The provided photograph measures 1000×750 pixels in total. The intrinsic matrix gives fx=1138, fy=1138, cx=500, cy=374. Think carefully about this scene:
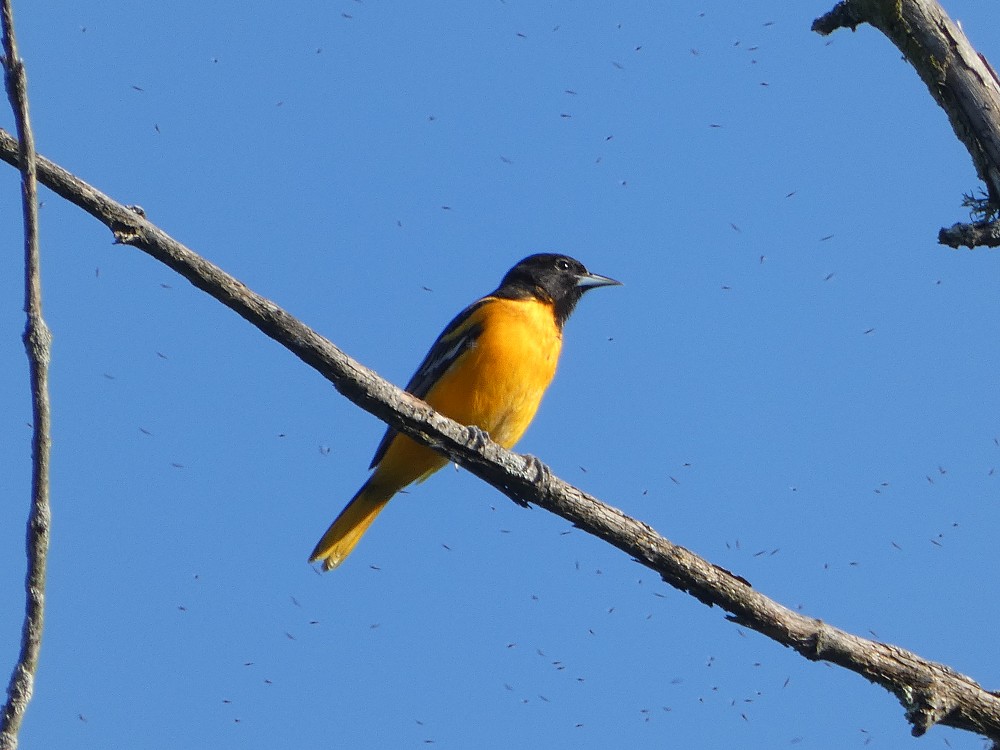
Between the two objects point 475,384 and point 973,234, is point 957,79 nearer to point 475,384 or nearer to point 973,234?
point 973,234

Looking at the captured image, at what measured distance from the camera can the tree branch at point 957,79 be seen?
5.06m

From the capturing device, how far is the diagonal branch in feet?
15.4

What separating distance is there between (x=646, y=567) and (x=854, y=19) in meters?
2.78

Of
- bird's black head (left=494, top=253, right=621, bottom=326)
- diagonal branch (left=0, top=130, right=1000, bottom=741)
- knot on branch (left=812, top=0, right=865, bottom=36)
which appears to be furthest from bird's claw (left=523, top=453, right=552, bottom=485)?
bird's black head (left=494, top=253, right=621, bottom=326)

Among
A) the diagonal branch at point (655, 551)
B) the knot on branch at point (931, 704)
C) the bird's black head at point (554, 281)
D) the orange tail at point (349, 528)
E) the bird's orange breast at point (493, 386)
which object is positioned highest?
the bird's black head at point (554, 281)

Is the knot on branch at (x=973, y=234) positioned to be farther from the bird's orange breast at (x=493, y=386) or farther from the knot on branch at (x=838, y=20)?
the bird's orange breast at (x=493, y=386)

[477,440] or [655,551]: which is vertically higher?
[477,440]

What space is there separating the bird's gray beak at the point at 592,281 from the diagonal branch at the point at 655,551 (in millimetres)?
3523

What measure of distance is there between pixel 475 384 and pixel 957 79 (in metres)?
3.46

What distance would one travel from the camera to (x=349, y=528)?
7.96 metres

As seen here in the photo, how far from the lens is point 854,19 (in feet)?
17.8

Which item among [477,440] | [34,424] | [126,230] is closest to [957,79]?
[477,440]

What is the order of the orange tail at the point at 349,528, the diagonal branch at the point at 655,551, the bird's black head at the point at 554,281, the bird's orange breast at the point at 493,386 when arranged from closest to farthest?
the diagonal branch at the point at 655,551 → the bird's orange breast at the point at 493,386 → the orange tail at the point at 349,528 → the bird's black head at the point at 554,281

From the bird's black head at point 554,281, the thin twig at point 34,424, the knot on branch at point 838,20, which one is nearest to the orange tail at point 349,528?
the bird's black head at point 554,281
